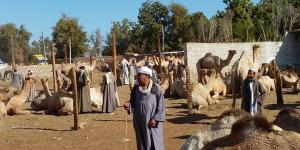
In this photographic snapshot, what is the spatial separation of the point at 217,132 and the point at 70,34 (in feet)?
178

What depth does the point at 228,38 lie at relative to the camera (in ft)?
140

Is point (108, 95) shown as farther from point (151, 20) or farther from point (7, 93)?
point (151, 20)

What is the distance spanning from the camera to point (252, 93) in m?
9.12

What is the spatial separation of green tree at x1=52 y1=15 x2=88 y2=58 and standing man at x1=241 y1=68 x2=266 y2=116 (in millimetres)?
48941

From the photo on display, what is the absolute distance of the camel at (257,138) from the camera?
282 cm

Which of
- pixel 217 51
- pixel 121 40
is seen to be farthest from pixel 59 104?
pixel 121 40

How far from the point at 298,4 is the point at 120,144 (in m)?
53.0

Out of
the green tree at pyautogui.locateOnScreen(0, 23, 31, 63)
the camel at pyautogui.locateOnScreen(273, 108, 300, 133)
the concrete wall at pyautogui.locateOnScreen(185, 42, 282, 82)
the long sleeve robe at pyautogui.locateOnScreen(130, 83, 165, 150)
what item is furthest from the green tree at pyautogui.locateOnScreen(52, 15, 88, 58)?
the camel at pyautogui.locateOnScreen(273, 108, 300, 133)

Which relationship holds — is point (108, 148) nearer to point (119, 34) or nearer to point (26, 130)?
point (26, 130)

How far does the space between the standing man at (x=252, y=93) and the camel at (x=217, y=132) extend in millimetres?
4235

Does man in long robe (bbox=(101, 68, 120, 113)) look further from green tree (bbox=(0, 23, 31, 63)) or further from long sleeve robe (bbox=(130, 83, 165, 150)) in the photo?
green tree (bbox=(0, 23, 31, 63))

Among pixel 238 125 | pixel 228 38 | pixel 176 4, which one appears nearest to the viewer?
pixel 238 125

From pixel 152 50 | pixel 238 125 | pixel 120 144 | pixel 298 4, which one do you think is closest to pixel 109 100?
pixel 120 144

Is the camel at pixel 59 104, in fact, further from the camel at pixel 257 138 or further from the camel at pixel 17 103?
the camel at pixel 257 138
